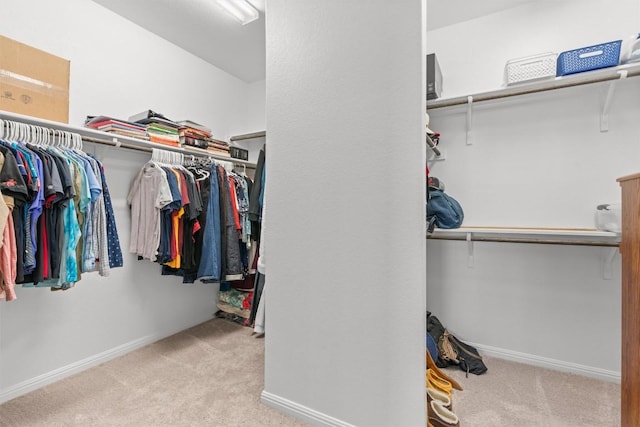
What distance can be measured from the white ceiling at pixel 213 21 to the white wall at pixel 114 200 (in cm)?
12

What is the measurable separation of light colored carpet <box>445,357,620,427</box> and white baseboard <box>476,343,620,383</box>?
0.13ft

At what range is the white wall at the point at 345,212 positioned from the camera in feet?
4.28

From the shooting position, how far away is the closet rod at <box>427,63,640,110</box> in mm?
1725

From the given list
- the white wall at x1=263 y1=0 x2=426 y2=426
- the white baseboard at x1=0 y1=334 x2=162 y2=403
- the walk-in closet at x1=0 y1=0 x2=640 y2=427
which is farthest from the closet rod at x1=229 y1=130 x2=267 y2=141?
A: the white baseboard at x1=0 y1=334 x2=162 y2=403

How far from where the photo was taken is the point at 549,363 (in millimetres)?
2062

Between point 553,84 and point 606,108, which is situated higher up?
point 553,84

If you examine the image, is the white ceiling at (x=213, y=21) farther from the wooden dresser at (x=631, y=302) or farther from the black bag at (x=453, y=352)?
the black bag at (x=453, y=352)

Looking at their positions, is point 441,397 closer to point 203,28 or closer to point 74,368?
point 74,368

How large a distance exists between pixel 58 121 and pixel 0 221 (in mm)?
770

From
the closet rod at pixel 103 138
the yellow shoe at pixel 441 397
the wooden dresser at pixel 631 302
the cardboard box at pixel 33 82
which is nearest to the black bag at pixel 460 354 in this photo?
the yellow shoe at pixel 441 397

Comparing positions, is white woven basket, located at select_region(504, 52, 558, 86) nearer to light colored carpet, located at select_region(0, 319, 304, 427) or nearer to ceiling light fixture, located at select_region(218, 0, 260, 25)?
ceiling light fixture, located at select_region(218, 0, 260, 25)

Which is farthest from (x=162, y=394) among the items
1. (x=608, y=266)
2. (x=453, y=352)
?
(x=608, y=266)

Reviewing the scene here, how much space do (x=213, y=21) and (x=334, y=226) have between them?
1.98 meters

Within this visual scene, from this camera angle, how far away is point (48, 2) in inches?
73.9
